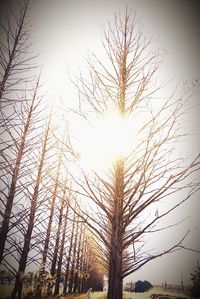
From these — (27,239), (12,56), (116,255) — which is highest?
(12,56)

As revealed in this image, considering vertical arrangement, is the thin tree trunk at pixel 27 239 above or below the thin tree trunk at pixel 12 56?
below

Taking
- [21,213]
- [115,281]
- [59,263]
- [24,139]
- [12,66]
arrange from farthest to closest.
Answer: [59,263], [24,139], [21,213], [12,66], [115,281]

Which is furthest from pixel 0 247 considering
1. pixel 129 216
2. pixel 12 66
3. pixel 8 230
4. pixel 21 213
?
pixel 129 216

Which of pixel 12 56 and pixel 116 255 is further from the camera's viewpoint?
pixel 12 56

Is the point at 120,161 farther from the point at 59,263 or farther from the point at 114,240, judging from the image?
the point at 59,263

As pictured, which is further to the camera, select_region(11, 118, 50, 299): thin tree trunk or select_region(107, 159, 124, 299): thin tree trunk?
select_region(11, 118, 50, 299): thin tree trunk

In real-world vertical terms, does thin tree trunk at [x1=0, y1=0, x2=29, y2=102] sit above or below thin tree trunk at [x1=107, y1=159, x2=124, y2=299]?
above

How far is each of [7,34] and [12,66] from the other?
→ 999 millimetres

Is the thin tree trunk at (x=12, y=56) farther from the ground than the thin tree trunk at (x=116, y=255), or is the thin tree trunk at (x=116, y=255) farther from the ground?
the thin tree trunk at (x=12, y=56)

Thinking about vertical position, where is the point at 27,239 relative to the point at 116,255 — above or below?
above

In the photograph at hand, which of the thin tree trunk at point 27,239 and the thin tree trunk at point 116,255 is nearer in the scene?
the thin tree trunk at point 116,255

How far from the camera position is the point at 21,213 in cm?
789

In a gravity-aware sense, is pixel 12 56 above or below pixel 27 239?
above

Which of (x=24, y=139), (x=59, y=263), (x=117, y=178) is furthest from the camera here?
(x=59, y=263)
